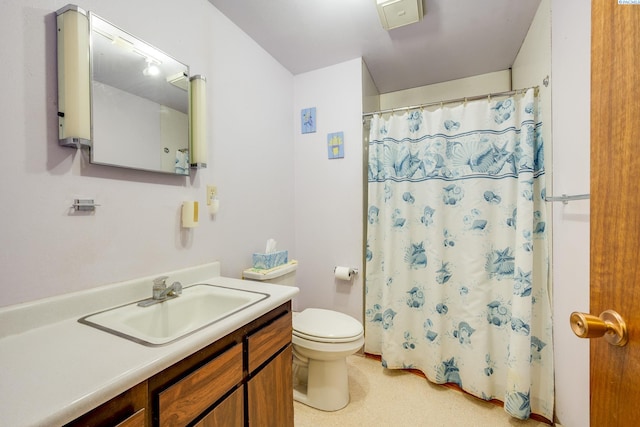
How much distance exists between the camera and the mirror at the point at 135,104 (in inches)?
39.2

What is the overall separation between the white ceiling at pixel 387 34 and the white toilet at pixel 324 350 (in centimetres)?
159

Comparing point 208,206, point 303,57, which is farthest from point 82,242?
point 303,57

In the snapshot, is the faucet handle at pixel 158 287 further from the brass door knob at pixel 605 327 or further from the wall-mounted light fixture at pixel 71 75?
the brass door knob at pixel 605 327

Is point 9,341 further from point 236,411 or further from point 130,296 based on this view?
point 236,411

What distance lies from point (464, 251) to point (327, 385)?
1.21 meters

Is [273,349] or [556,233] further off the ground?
[556,233]

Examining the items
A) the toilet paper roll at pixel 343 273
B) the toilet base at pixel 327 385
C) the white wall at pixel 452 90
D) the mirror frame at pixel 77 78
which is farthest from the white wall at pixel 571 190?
the mirror frame at pixel 77 78

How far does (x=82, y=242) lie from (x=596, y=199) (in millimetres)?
1497

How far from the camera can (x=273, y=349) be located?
1.07 m

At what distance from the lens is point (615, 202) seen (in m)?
0.47

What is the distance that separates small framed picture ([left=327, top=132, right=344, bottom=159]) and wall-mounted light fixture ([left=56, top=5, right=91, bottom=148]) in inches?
60.9

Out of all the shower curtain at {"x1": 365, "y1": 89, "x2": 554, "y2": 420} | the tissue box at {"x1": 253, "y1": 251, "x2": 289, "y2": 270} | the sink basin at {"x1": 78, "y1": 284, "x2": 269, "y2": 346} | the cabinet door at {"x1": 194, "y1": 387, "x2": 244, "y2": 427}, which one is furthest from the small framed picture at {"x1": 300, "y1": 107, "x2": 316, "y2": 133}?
the cabinet door at {"x1": 194, "y1": 387, "x2": 244, "y2": 427}

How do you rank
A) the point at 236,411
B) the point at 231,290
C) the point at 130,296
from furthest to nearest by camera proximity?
the point at 231,290, the point at 130,296, the point at 236,411

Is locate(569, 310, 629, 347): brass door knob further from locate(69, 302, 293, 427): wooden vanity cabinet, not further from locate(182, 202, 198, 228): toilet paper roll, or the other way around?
locate(182, 202, 198, 228): toilet paper roll
